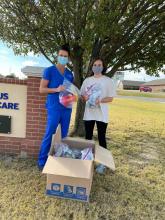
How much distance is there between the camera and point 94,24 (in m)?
5.80

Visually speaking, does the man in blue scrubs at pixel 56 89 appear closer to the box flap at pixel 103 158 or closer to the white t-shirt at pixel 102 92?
the white t-shirt at pixel 102 92

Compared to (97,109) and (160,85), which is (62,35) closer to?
(97,109)

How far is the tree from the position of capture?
596 cm

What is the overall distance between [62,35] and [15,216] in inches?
186

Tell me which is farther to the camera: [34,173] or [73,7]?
[73,7]

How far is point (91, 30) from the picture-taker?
595cm

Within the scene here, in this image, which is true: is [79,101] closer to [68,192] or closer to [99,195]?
[99,195]

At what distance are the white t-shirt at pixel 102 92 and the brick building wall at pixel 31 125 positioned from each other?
104 cm

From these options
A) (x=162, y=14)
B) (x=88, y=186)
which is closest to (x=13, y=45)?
(x=162, y=14)

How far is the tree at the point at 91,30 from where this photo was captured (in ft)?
19.6

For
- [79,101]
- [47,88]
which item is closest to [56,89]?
[47,88]

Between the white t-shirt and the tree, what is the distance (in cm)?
129

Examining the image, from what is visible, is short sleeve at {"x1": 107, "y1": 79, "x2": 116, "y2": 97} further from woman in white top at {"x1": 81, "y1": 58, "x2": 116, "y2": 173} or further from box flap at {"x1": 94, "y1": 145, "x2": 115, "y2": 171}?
box flap at {"x1": 94, "y1": 145, "x2": 115, "y2": 171}

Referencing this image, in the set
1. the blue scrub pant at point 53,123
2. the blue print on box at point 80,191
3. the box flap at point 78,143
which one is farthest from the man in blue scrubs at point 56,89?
the blue print on box at point 80,191
